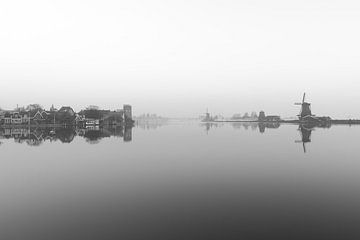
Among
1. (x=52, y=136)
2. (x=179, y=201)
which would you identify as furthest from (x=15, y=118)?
(x=179, y=201)

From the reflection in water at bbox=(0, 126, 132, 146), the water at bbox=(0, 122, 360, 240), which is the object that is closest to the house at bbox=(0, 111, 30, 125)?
the reflection in water at bbox=(0, 126, 132, 146)

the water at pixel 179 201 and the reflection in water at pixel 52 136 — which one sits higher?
the reflection in water at pixel 52 136

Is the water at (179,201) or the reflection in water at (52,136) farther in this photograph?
the reflection in water at (52,136)

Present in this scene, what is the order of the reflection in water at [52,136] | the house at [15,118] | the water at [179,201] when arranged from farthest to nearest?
the house at [15,118]
the reflection in water at [52,136]
the water at [179,201]

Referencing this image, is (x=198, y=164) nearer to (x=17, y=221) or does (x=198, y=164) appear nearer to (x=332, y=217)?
(x=332, y=217)

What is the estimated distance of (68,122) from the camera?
5522 inches

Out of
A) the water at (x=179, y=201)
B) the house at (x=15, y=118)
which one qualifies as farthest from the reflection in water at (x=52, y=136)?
the house at (x=15, y=118)

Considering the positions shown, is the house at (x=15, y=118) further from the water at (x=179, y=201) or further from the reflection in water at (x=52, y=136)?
the water at (x=179, y=201)

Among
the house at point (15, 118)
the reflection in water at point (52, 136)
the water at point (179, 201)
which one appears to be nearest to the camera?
the water at point (179, 201)

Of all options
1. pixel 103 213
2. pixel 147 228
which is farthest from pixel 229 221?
pixel 103 213

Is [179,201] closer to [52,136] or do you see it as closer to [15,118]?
[52,136]

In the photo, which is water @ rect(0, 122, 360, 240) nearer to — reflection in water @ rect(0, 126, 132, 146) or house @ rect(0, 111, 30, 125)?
reflection in water @ rect(0, 126, 132, 146)

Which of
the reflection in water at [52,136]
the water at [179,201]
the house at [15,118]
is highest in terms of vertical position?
the house at [15,118]

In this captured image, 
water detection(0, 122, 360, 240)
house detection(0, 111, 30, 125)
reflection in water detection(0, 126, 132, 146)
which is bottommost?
water detection(0, 122, 360, 240)
